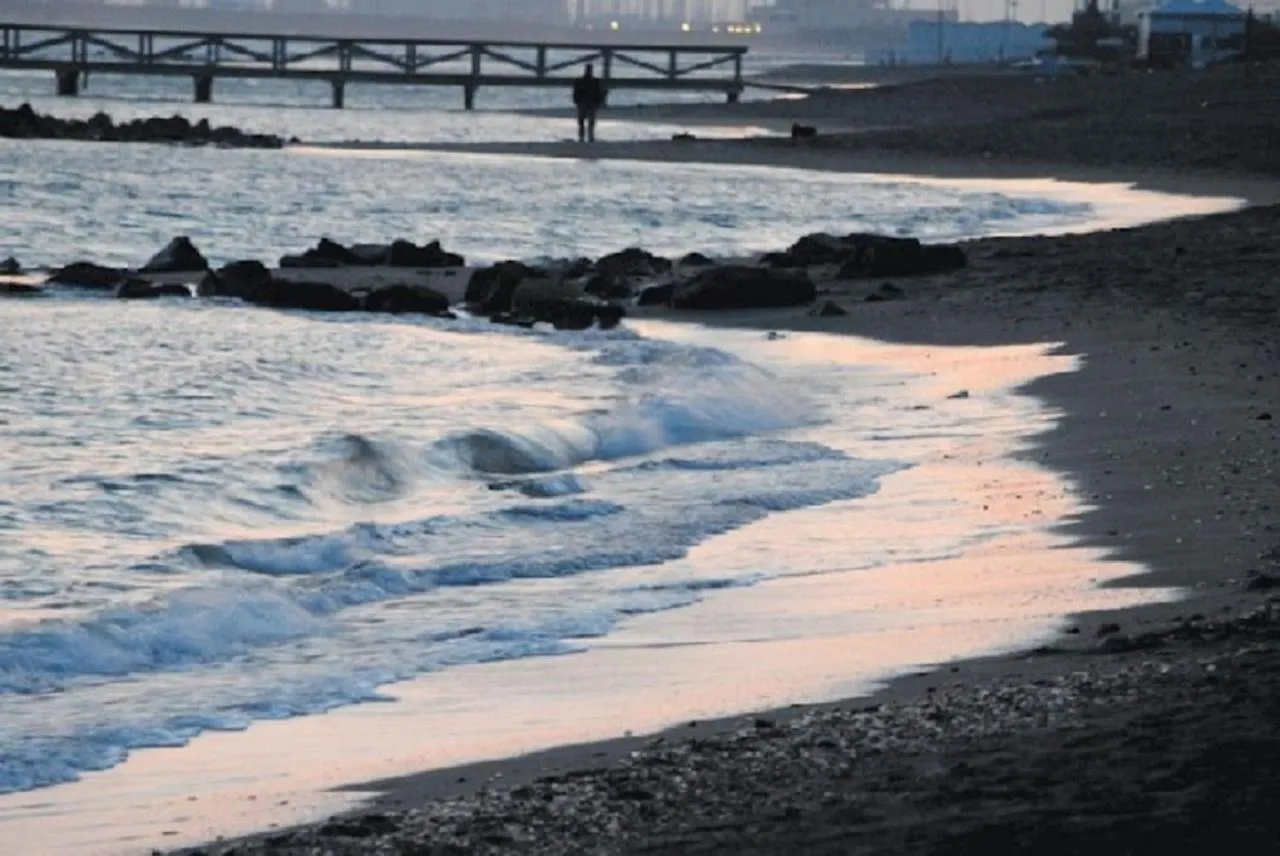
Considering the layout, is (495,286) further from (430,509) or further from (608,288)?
(430,509)

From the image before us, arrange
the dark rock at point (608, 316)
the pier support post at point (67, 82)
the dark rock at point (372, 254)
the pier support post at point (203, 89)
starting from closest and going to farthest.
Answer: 1. the dark rock at point (608, 316)
2. the dark rock at point (372, 254)
3. the pier support post at point (203, 89)
4. the pier support post at point (67, 82)

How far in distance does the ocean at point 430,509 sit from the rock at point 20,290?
17.9 inches

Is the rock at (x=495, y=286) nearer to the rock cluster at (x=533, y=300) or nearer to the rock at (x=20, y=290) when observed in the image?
the rock cluster at (x=533, y=300)

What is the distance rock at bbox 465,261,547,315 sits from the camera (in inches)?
775

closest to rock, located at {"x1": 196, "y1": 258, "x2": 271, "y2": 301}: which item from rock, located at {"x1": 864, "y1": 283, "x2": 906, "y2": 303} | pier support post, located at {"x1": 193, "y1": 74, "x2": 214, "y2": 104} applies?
rock, located at {"x1": 864, "y1": 283, "x2": 906, "y2": 303}

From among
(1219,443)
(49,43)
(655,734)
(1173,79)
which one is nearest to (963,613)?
(655,734)

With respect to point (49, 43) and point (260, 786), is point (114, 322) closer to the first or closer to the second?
point (260, 786)

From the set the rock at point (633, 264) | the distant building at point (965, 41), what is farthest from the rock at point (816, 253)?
A: the distant building at point (965, 41)

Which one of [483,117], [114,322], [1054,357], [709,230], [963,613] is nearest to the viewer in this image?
[963,613]

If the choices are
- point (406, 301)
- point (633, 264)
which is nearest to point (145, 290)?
point (406, 301)

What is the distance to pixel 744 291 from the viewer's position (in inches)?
780

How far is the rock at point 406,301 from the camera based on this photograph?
19.6 metres

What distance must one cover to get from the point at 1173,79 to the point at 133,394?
163 feet

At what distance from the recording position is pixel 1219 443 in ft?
37.0
